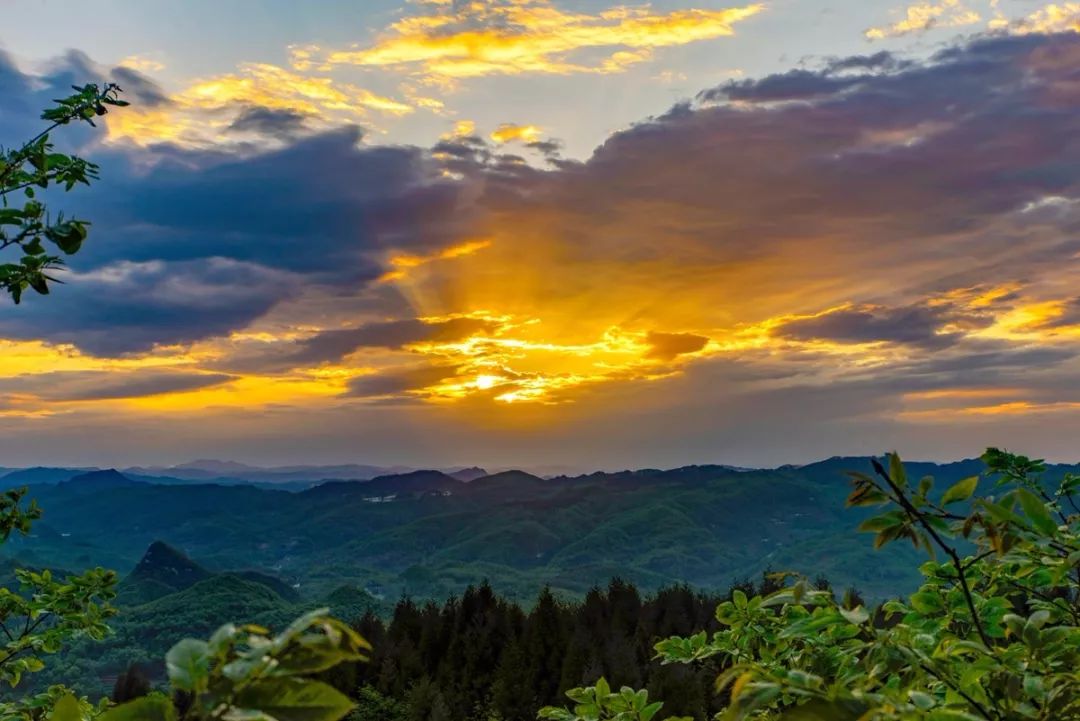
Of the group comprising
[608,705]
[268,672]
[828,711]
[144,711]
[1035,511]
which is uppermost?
[1035,511]

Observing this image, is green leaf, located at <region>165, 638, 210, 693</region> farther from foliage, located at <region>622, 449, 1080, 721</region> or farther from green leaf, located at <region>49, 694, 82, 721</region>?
foliage, located at <region>622, 449, 1080, 721</region>

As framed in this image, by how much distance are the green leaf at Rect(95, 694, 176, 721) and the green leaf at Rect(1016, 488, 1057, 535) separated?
113 inches

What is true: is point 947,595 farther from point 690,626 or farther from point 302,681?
point 690,626

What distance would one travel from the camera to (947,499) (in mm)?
2994

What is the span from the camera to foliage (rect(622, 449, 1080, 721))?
2039mm

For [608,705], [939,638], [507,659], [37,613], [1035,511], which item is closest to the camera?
[1035,511]

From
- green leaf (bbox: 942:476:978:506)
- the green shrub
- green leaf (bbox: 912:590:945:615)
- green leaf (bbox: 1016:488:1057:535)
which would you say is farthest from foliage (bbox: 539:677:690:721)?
green leaf (bbox: 1016:488:1057:535)

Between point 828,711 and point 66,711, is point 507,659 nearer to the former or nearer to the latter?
point 66,711

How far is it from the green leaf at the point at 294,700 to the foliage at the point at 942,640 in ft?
3.43

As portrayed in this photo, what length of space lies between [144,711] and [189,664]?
0.34 meters

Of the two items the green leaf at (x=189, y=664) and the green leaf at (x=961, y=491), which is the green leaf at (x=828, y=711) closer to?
the green leaf at (x=961, y=491)

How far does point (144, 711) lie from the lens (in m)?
1.74

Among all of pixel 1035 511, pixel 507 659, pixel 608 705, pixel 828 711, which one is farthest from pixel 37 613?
pixel 507 659

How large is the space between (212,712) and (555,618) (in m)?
58.2
